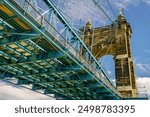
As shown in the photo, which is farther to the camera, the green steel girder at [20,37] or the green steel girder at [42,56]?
the green steel girder at [42,56]

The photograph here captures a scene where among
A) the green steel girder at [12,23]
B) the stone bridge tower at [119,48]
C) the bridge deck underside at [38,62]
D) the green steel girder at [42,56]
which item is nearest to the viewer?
the green steel girder at [12,23]

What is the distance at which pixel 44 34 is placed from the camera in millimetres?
15727

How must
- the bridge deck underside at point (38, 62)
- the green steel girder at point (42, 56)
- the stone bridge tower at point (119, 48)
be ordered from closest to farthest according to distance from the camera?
the bridge deck underside at point (38, 62)
the green steel girder at point (42, 56)
the stone bridge tower at point (119, 48)

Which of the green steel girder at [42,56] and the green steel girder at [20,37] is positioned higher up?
the green steel girder at [20,37]

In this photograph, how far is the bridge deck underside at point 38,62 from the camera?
15609 mm

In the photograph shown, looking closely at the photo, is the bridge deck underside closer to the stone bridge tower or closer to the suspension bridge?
the suspension bridge

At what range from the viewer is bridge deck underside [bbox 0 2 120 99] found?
1561 centimetres

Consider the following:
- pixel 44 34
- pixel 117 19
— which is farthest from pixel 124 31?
pixel 44 34

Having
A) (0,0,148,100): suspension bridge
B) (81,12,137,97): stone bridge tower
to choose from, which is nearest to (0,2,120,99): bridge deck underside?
(0,0,148,100): suspension bridge

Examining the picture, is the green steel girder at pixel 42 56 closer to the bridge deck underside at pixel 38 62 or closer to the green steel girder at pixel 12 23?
the bridge deck underside at pixel 38 62

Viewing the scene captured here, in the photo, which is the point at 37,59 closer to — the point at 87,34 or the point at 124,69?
the point at 124,69

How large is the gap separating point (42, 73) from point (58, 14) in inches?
301

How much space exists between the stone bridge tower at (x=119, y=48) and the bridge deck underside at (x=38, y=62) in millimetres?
6098

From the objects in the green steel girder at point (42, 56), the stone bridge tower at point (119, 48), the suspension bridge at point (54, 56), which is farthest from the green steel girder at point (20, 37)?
the stone bridge tower at point (119, 48)
